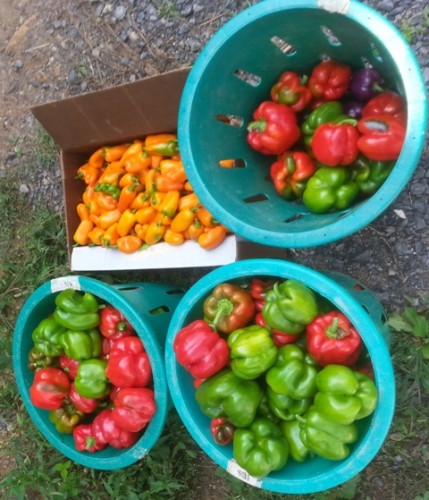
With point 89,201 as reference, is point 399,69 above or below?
above

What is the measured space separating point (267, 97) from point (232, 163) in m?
0.30

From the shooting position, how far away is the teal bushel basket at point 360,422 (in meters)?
1.61

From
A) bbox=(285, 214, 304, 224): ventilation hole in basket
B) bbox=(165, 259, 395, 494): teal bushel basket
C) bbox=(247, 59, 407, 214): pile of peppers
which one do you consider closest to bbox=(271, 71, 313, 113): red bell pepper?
bbox=(247, 59, 407, 214): pile of peppers

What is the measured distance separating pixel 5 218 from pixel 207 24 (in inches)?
60.1

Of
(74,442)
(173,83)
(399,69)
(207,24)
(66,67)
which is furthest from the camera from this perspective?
(66,67)

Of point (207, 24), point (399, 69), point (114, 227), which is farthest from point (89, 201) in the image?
point (399, 69)

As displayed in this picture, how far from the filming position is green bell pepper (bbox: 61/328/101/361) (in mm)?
2201

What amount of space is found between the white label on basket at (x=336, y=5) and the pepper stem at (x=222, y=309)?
965 millimetres

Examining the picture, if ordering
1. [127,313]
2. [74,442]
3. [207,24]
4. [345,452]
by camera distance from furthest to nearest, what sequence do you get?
[207,24], [74,442], [127,313], [345,452]

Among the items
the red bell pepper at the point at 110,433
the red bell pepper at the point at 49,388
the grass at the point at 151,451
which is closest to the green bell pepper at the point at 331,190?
the grass at the point at 151,451

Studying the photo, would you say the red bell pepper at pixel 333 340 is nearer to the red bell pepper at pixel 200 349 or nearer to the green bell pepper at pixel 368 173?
the red bell pepper at pixel 200 349

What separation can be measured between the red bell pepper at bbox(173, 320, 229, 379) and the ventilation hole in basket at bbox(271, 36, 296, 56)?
103 cm

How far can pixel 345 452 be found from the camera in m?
1.70

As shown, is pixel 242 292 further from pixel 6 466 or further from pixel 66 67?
pixel 6 466
